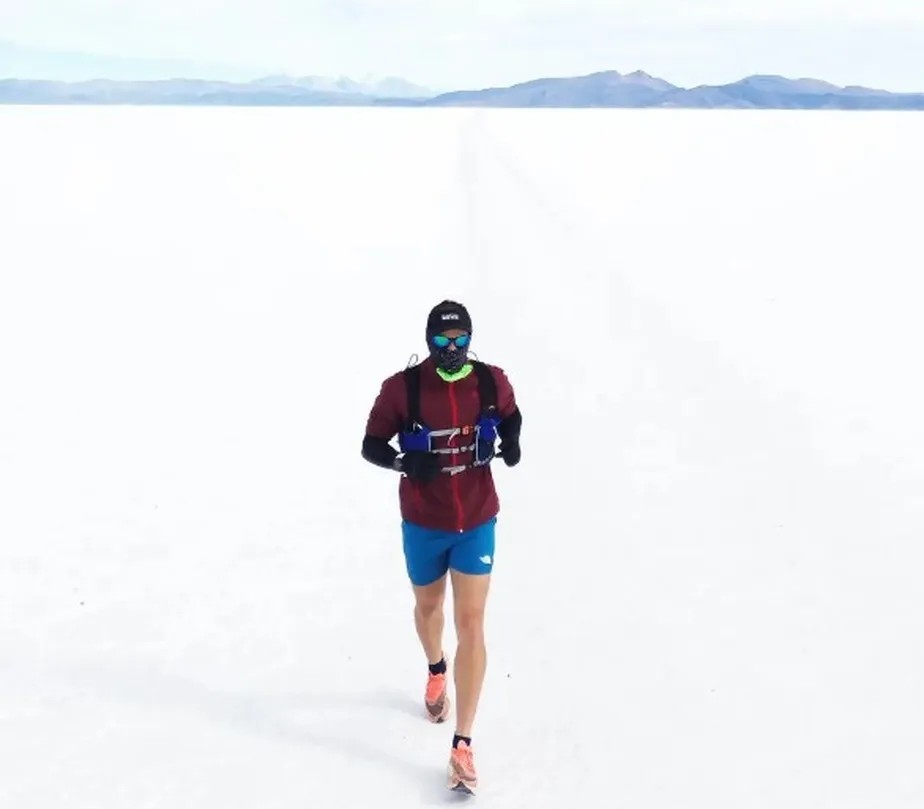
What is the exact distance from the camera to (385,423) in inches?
151

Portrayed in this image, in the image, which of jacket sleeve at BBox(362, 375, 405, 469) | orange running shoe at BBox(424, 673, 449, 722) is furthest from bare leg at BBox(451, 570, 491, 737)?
jacket sleeve at BBox(362, 375, 405, 469)

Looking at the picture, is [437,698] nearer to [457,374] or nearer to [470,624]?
[470,624]

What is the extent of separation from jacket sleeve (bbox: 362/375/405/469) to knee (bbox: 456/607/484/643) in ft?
2.10

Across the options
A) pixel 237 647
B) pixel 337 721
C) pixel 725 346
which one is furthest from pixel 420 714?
pixel 725 346

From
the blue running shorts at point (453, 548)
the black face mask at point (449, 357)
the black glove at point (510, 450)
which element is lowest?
the blue running shorts at point (453, 548)

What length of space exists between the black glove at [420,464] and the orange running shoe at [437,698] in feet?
3.61

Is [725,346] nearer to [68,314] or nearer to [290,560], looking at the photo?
[290,560]

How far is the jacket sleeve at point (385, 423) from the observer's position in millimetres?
3777

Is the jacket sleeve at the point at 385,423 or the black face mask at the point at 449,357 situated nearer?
the black face mask at the point at 449,357

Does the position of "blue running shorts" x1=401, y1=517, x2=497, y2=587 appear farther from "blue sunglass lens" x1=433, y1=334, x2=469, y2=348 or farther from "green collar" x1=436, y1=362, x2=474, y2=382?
"blue sunglass lens" x1=433, y1=334, x2=469, y2=348

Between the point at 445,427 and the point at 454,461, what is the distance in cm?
15

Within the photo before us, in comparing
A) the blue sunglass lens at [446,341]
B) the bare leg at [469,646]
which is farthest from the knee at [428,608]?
the blue sunglass lens at [446,341]

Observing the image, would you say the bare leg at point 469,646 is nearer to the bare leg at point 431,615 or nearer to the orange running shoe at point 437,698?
the bare leg at point 431,615

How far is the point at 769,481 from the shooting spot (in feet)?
22.4
